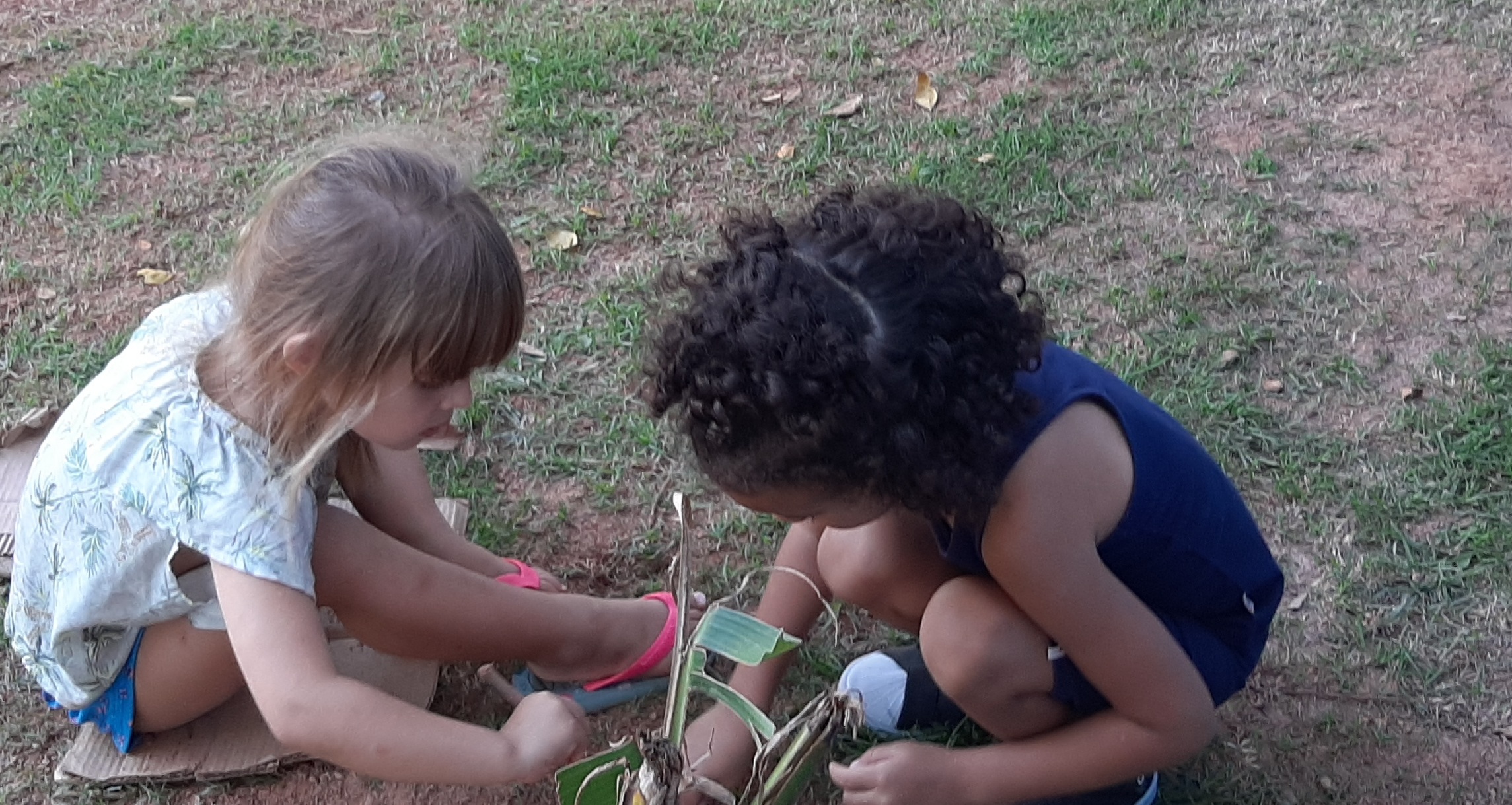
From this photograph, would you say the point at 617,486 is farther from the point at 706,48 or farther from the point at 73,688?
the point at 706,48

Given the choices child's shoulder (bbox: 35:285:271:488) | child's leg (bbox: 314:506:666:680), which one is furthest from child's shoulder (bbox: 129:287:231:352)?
child's leg (bbox: 314:506:666:680)

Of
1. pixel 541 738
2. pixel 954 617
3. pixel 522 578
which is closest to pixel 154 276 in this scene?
Result: pixel 522 578

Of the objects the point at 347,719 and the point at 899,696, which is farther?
the point at 899,696

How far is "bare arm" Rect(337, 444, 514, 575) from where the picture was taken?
1941 mm

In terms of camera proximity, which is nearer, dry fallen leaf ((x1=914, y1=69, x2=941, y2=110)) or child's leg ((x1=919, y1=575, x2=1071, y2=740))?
child's leg ((x1=919, y1=575, x2=1071, y2=740))

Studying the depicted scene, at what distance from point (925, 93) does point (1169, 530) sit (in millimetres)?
2053

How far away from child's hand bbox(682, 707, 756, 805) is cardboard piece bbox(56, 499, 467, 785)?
462mm

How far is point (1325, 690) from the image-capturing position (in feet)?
6.38

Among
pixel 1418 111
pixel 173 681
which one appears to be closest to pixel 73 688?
pixel 173 681

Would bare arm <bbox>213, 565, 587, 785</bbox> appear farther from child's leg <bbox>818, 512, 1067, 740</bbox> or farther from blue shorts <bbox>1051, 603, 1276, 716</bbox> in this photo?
blue shorts <bbox>1051, 603, 1276, 716</bbox>

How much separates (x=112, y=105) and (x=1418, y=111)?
133 inches

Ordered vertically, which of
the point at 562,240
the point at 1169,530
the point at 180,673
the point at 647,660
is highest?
the point at 1169,530

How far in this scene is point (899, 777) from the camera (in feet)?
5.04

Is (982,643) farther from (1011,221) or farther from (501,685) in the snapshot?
(1011,221)
